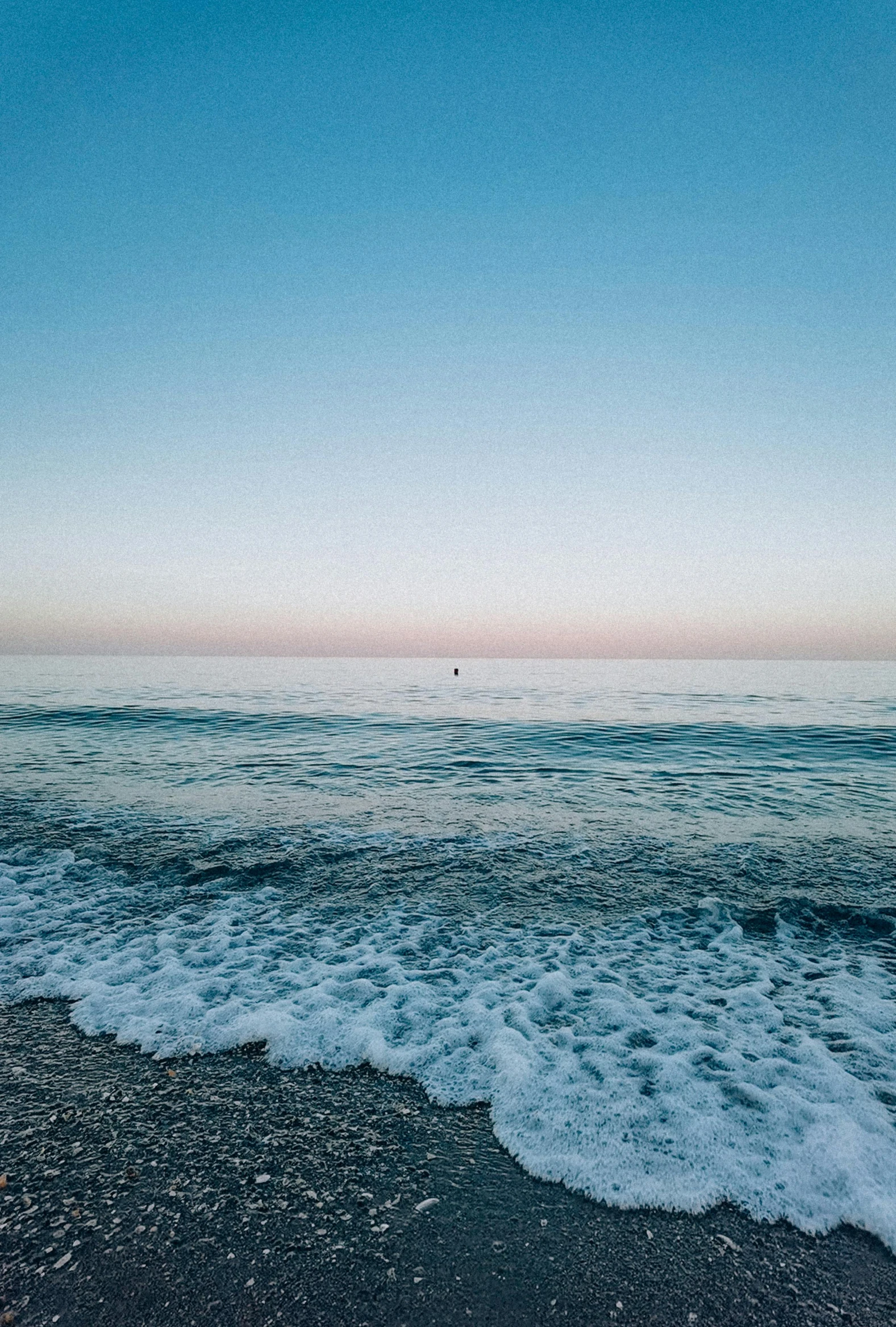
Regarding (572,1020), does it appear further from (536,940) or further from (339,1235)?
(339,1235)

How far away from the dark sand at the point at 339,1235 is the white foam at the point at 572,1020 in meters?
0.25

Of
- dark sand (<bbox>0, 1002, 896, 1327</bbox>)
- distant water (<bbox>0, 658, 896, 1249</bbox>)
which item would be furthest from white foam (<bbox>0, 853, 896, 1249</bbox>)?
dark sand (<bbox>0, 1002, 896, 1327</bbox>)

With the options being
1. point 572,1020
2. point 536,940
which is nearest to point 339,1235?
point 572,1020

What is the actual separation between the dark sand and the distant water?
264 mm

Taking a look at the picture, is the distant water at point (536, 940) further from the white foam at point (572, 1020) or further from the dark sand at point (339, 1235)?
the dark sand at point (339, 1235)

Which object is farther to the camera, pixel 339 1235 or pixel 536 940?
pixel 536 940

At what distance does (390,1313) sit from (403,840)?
288 inches

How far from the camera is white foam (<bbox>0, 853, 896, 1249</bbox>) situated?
10.8 feet

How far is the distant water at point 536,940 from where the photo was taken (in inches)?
141

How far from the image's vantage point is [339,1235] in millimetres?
2768

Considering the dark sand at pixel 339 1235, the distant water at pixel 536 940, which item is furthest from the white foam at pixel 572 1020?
the dark sand at pixel 339 1235

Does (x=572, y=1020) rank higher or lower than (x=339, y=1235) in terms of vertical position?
lower

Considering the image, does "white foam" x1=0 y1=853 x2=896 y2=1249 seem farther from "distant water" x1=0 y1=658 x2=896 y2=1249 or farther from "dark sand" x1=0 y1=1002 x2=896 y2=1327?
"dark sand" x1=0 y1=1002 x2=896 y2=1327

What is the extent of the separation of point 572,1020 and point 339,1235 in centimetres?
252
